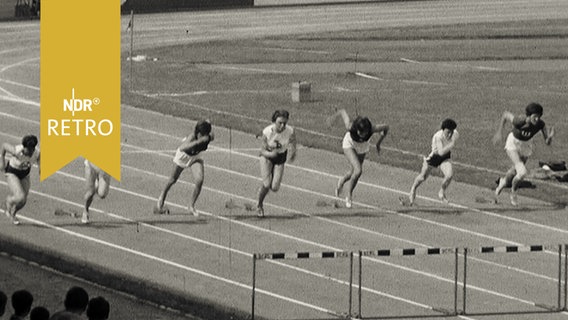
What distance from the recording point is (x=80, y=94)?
131 feet

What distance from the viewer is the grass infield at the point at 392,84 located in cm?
4122

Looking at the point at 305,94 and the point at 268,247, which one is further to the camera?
the point at 305,94

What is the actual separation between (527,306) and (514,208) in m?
8.03

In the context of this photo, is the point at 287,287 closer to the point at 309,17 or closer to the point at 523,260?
the point at 523,260

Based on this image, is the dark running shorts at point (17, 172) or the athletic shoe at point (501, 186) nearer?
the dark running shorts at point (17, 172)

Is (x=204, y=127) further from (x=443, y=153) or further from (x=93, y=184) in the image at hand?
(x=443, y=153)

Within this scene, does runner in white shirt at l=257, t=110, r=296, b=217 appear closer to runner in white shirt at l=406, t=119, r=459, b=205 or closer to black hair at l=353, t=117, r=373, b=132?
black hair at l=353, t=117, r=373, b=132

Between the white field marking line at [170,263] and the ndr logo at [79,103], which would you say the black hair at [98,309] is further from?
the ndr logo at [79,103]

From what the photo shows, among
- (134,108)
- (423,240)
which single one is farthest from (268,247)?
(134,108)

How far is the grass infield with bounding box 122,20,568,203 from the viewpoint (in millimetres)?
41219

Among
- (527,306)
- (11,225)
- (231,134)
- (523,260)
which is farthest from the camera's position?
(231,134)

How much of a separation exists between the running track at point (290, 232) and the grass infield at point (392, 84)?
6.50ft

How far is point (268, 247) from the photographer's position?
28.8m

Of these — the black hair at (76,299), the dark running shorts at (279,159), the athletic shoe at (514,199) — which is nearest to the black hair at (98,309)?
the black hair at (76,299)
